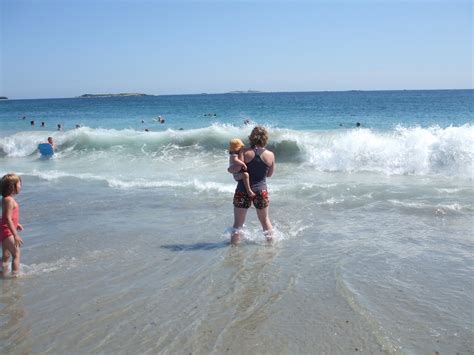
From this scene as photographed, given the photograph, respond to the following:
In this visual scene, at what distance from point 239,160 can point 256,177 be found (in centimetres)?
40

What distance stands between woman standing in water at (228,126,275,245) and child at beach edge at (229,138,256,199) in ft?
0.27

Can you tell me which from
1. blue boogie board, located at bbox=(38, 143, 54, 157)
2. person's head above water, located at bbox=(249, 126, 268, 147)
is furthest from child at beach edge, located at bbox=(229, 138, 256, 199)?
blue boogie board, located at bbox=(38, 143, 54, 157)

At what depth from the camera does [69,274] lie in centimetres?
544

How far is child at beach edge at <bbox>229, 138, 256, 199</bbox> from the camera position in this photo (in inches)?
244

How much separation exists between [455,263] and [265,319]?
2.79 metres

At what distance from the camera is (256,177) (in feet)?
21.1

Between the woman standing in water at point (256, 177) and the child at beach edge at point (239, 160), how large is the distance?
8 cm

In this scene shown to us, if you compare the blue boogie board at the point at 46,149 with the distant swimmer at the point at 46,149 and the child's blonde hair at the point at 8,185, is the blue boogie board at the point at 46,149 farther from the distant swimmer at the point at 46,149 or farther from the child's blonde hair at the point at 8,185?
the child's blonde hair at the point at 8,185

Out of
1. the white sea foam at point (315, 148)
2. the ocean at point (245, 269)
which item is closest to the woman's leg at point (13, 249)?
the ocean at point (245, 269)

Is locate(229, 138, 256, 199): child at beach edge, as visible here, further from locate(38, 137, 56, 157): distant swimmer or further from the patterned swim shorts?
locate(38, 137, 56, 157): distant swimmer

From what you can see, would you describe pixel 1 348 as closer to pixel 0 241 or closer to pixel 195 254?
pixel 0 241

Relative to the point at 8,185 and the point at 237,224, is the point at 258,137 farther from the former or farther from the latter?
the point at 8,185

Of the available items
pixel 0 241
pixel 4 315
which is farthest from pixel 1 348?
pixel 0 241

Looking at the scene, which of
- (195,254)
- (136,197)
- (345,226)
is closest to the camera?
(195,254)
